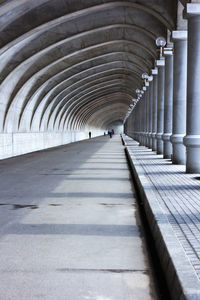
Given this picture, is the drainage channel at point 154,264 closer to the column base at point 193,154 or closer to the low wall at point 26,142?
the column base at point 193,154

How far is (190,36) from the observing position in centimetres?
1158

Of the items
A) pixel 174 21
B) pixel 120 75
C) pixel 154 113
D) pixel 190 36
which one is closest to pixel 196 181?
pixel 190 36

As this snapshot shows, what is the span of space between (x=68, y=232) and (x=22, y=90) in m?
19.0

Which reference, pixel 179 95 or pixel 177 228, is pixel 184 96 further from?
pixel 177 228

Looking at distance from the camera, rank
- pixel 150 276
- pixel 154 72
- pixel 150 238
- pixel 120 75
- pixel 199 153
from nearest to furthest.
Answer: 1. pixel 150 276
2. pixel 150 238
3. pixel 199 153
4. pixel 154 72
5. pixel 120 75

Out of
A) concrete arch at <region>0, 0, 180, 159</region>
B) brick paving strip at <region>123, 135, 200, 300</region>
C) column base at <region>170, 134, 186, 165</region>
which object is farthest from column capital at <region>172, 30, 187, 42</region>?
brick paving strip at <region>123, 135, 200, 300</region>

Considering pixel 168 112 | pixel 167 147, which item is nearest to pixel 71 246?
pixel 167 147

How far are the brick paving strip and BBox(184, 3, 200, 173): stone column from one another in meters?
1.33

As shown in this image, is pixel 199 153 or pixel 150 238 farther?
pixel 199 153

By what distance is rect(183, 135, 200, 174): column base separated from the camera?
448 inches

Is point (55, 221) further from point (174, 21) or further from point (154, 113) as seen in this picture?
point (154, 113)

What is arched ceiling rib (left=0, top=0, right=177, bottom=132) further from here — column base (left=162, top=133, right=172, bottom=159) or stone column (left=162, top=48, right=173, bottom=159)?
column base (left=162, top=133, right=172, bottom=159)

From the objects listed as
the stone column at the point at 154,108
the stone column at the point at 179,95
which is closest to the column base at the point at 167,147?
the stone column at the point at 179,95

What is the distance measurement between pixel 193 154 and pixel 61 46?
1495cm
